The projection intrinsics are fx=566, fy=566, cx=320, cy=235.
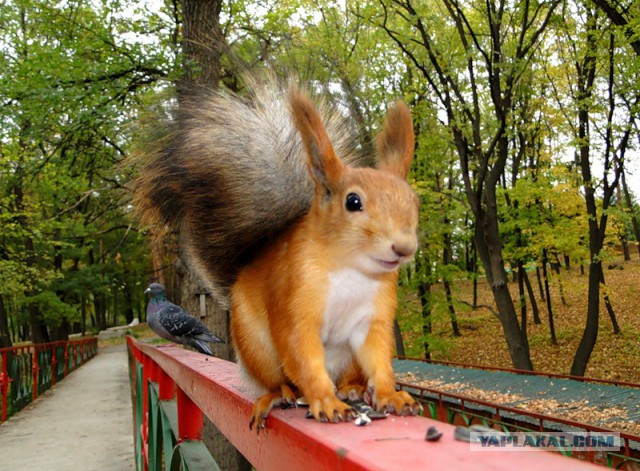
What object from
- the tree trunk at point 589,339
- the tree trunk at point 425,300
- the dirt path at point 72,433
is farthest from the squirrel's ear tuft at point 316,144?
the tree trunk at point 425,300

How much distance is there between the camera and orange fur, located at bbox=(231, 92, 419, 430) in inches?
38.7

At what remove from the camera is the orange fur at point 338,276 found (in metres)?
0.98

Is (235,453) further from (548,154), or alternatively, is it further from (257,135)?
(548,154)

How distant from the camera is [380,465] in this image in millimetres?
514

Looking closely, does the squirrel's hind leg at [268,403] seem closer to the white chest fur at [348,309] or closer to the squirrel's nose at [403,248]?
the white chest fur at [348,309]

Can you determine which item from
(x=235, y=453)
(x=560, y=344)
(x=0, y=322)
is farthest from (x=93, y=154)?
(x=560, y=344)

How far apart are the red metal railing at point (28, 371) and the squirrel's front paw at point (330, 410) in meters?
10.3

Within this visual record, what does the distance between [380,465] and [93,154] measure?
302 inches

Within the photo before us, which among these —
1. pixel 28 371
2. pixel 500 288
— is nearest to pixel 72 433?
pixel 28 371

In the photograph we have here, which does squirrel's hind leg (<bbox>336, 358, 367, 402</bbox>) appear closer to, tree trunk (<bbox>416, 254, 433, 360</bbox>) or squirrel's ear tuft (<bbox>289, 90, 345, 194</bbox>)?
squirrel's ear tuft (<bbox>289, 90, 345, 194</bbox>)

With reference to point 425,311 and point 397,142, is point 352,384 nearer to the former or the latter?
point 397,142

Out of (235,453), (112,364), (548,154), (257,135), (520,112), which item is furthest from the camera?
(112,364)

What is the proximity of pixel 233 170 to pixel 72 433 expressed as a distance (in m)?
8.85

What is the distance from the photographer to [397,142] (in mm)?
1160
